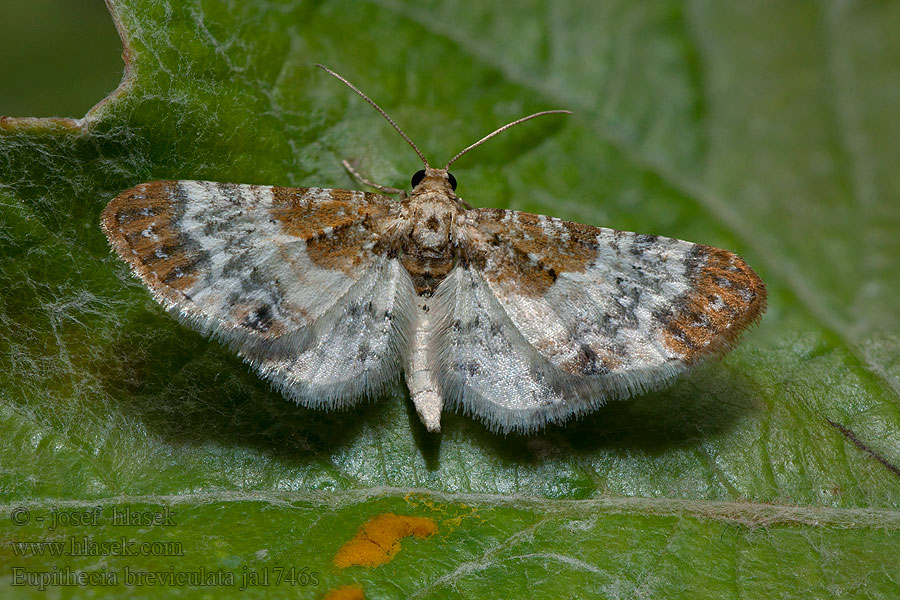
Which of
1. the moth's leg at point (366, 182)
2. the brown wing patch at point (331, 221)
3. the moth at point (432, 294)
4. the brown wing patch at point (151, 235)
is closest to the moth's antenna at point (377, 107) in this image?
the moth's leg at point (366, 182)

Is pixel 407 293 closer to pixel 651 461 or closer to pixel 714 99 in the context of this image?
pixel 651 461

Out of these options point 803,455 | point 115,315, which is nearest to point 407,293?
point 115,315

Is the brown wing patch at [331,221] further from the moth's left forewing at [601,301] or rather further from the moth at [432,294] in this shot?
the moth's left forewing at [601,301]

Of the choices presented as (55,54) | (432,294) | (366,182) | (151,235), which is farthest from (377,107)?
(55,54)

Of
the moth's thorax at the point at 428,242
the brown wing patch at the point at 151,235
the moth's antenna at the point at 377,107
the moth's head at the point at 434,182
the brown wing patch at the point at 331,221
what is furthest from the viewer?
the moth's antenna at the point at 377,107

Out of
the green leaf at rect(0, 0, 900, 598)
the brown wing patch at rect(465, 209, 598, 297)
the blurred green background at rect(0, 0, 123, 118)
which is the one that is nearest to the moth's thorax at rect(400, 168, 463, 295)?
the brown wing patch at rect(465, 209, 598, 297)

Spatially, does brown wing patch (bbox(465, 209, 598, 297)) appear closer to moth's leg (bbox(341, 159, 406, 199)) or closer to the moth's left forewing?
the moth's left forewing
